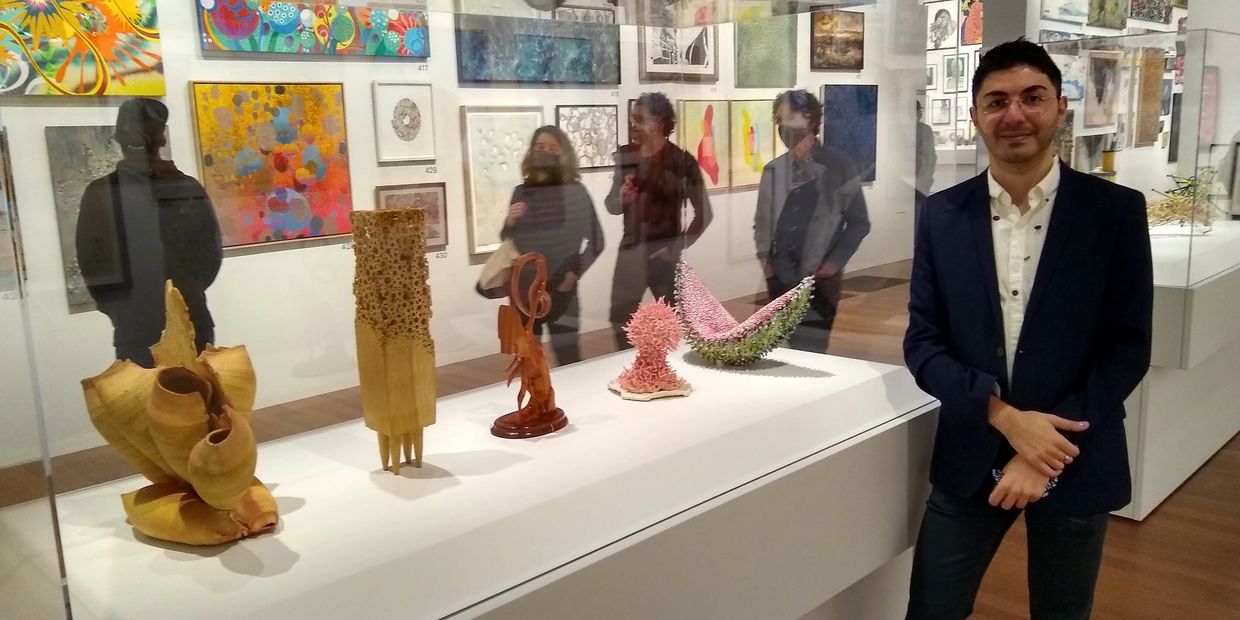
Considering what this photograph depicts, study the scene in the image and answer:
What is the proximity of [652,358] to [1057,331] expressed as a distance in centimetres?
86

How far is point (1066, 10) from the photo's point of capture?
340cm

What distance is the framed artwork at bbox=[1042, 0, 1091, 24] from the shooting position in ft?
10.5

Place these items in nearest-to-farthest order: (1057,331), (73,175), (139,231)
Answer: (73,175) < (139,231) < (1057,331)

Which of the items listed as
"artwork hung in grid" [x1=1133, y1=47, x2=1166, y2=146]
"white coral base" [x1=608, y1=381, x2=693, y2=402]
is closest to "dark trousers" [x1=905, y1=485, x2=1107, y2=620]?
"white coral base" [x1=608, y1=381, x2=693, y2=402]

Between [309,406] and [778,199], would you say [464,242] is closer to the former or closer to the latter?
[309,406]

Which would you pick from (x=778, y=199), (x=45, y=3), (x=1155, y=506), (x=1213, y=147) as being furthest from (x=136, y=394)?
(x=1213, y=147)

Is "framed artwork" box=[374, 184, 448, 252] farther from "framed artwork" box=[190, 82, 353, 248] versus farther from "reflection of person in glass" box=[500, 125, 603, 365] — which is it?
"reflection of person in glass" box=[500, 125, 603, 365]

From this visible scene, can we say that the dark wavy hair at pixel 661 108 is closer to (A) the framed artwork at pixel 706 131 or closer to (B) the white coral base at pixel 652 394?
(A) the framed artwork at pixel 706 131

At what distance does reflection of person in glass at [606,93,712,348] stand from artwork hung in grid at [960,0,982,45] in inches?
33.6

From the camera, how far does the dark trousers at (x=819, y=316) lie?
2.60 m

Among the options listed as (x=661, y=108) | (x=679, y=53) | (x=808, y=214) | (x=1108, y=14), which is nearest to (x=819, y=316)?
(x=808, y=214)

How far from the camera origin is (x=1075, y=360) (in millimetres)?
1685

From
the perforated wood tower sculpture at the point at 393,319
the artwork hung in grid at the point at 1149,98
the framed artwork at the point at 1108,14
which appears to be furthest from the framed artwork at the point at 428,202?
the framed artwork at the point at 1108,14

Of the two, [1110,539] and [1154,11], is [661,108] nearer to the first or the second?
[1110,539]
